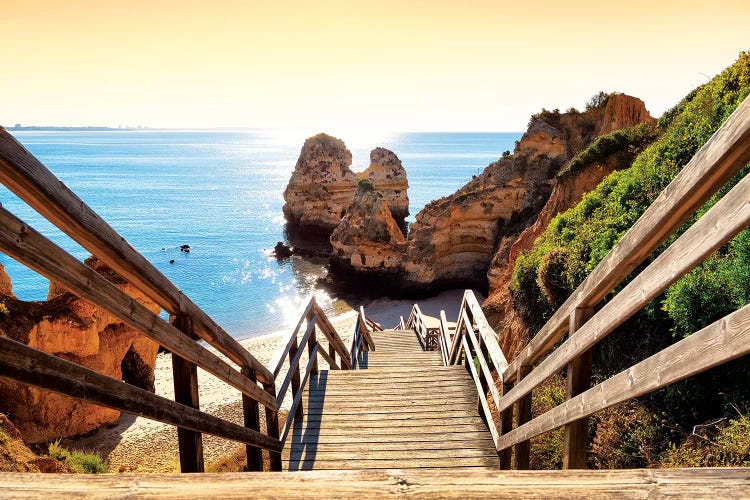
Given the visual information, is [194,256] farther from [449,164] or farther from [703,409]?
[449,164]

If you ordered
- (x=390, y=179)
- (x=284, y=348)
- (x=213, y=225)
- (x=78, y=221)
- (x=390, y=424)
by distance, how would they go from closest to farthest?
(x=78, y=221), (x=284, y=348), (x=390, y=424), (x=390, y=179), (x=213, y=225)

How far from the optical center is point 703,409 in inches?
189

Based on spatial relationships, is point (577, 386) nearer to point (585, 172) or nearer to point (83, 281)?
point (83, 281)

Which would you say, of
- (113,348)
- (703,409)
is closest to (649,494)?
(703,409)

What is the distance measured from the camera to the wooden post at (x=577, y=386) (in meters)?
2.72

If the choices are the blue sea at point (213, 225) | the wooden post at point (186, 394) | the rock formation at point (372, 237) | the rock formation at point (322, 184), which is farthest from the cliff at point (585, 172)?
the rock formation at point (322, 184)

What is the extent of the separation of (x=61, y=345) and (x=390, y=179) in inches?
1976

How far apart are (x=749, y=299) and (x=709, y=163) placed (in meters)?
3.86

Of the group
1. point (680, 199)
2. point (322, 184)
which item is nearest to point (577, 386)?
point (680, 199)

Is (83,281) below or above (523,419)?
above

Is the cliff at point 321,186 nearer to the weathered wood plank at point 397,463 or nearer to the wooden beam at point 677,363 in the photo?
the weathered wood plank at point 397,463

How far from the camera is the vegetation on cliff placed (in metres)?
4.80

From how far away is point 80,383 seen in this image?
1868mm

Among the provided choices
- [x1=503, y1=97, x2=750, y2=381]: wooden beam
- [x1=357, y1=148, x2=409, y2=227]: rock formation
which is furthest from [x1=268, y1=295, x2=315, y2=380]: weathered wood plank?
[x1=357, y1=148, x2=409, y2=227]: rock formation
